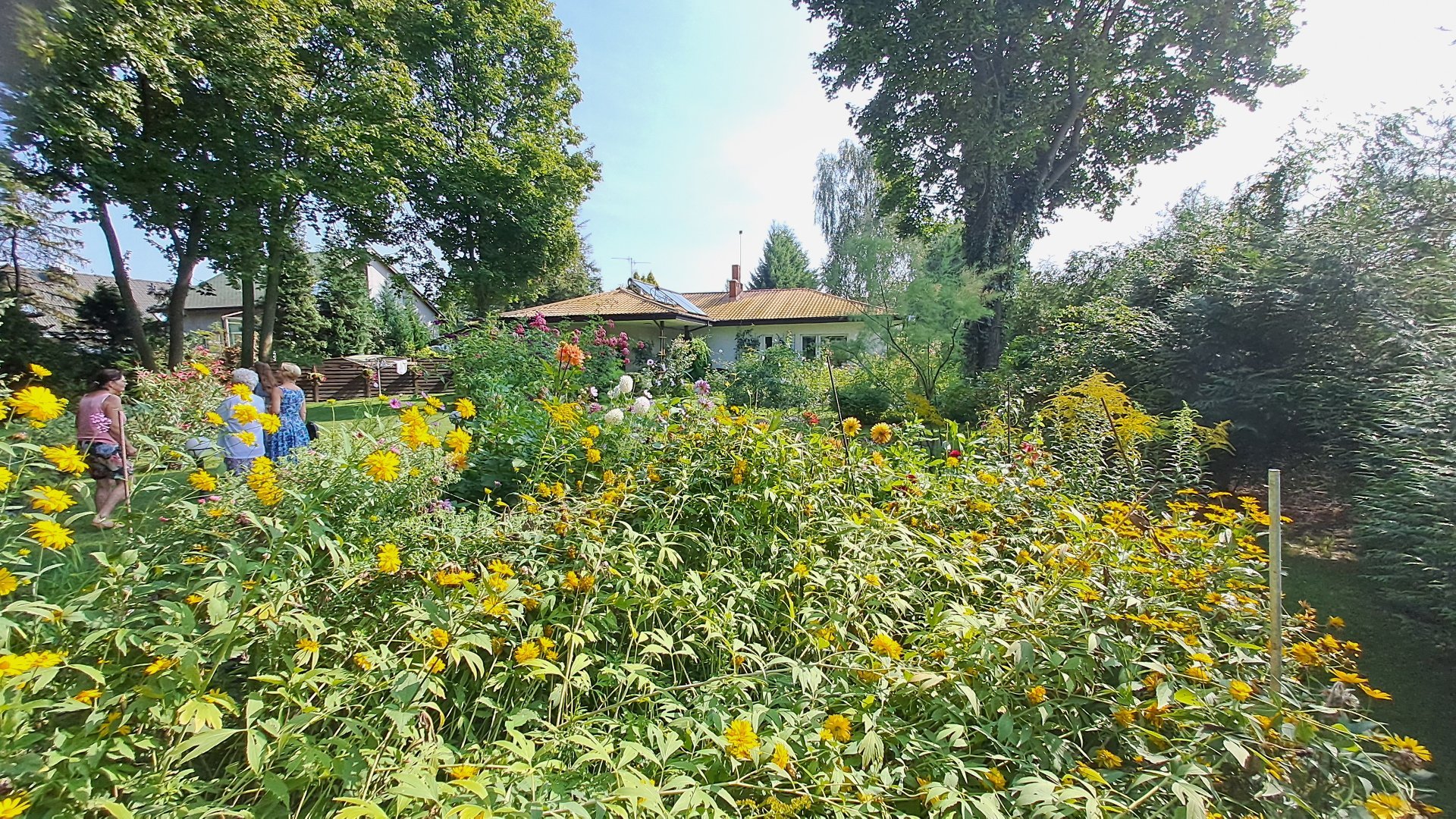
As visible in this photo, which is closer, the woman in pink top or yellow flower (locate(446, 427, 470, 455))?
yellow flower (locate(446, 427, 470, 455))


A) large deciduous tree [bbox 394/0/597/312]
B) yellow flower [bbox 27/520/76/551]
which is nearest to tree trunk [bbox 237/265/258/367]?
large deciduous tree [bbox 394/0/597/312]

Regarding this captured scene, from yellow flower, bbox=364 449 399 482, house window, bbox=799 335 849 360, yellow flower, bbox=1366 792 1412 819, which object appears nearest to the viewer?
yellow flower, bbox=1366 792 1412 819

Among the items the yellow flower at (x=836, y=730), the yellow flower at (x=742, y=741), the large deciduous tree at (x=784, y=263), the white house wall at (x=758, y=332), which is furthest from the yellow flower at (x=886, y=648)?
the large deciduous tree at (x=784, y=263)

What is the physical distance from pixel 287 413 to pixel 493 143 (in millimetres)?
14531

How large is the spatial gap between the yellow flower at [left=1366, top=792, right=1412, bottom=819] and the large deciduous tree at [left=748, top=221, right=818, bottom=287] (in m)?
41.7

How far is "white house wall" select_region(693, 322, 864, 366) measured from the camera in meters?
21.3

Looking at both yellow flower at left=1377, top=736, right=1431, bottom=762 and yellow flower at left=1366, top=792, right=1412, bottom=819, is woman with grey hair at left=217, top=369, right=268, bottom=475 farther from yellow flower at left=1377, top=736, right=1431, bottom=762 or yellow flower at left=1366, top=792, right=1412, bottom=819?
yellow flower at left=1377, top=736, right=1431, bottom=762

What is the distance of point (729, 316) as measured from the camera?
22.3 meters

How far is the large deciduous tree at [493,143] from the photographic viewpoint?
15.8 meters

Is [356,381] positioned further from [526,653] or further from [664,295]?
[526,653]

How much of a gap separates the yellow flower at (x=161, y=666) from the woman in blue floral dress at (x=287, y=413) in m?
4.27

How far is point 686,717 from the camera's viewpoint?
1.41 m

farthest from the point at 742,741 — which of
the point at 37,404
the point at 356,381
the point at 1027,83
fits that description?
the point at 356,381

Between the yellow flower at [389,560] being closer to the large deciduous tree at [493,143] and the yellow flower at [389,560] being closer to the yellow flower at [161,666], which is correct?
the yellow flower at [161,666]
